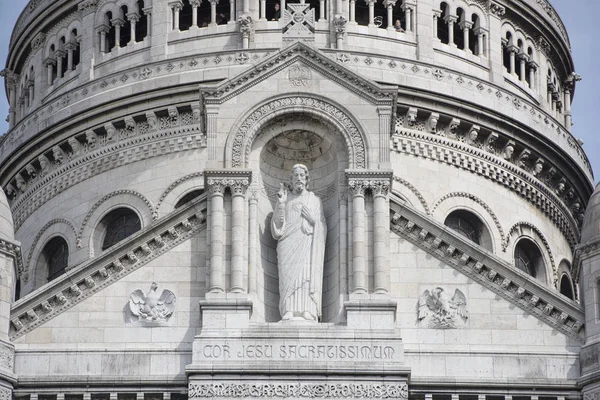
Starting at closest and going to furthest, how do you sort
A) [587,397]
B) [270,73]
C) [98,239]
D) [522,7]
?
[587,397] → [270,73] → [98,239] → [522,7]

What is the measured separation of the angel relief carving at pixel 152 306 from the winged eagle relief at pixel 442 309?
5.34 metres

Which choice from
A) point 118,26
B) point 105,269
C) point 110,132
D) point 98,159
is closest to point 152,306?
point 105,269

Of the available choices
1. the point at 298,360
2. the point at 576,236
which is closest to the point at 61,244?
the point at 576,236

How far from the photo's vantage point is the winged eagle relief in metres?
57.0

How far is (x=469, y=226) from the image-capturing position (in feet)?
242

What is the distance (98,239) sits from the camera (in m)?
72.8

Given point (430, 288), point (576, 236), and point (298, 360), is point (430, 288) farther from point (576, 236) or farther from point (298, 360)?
point (576, 236)

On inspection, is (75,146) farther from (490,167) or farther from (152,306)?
(152,306)

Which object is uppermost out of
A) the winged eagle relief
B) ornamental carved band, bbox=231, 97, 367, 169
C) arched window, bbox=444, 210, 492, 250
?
arched window, bbox=444, 210, 492, 250

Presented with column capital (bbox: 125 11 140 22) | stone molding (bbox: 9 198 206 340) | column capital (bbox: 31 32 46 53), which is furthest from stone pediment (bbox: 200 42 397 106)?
column capital (bbox: 31 32 46 53)

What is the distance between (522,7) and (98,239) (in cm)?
1447

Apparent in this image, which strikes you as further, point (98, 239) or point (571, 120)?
point (571, 120)

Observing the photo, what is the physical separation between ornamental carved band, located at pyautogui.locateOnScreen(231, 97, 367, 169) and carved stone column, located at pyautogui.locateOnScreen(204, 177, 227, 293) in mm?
687

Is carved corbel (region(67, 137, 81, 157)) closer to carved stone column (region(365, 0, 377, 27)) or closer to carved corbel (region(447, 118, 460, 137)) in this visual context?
carved stone column (region(365, 0, 377, 27))
